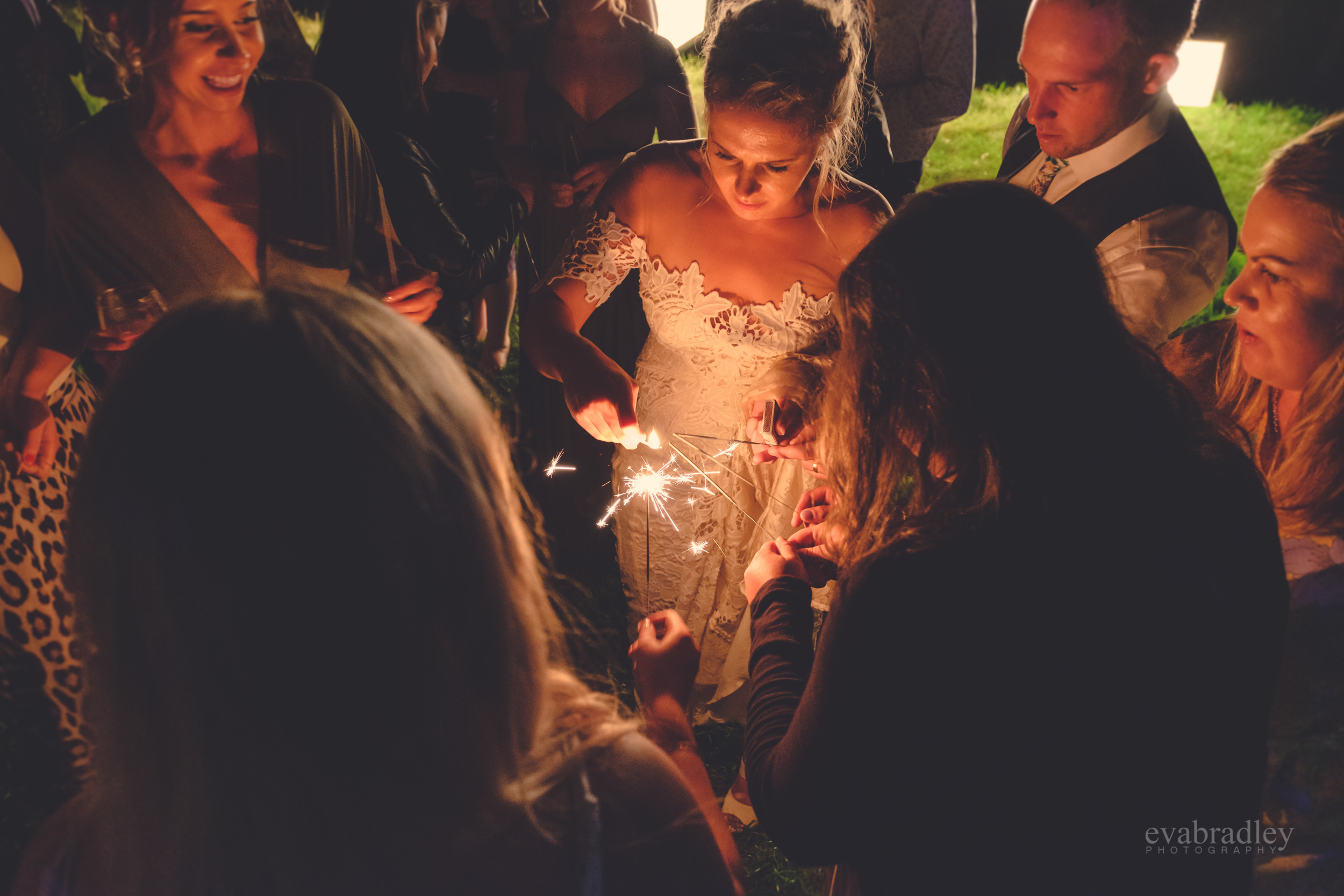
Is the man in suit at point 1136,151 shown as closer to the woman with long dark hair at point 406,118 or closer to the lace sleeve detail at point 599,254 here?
the lace sleeve detail at point 599,254

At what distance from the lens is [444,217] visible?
3064mm

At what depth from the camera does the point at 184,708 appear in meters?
0.93

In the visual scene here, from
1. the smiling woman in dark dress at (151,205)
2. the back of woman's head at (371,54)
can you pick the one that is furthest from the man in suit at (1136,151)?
the smiling woman in dark dress at (151,205)

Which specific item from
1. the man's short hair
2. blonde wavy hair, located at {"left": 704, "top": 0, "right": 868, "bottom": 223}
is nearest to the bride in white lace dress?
blonde wavy hair, located at {"left": 704, "top": 0, "right": 868, "bottom": 223}

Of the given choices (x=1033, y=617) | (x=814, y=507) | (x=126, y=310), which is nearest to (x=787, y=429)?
(x=814, y=507)

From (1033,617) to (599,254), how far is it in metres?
1.85

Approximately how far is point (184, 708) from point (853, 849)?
3.52 ft

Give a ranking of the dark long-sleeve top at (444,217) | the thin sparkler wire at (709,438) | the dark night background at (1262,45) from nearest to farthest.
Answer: the thin sparkler wire at (709,438) < the dark long-sleeve top at (444,217) < the dark night background at (1262,45)

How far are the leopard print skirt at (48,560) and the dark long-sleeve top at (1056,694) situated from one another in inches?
82.7

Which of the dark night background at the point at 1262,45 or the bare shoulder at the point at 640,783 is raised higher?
the dark night background at the point at 1262,45

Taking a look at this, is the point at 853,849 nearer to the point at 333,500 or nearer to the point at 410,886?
the point at 410,886

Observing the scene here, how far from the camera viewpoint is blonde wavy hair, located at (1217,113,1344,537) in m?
1.71

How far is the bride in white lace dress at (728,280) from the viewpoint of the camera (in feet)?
7.58

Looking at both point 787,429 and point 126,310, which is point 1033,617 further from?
point 126,310
